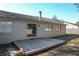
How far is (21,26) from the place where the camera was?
29.6 ft

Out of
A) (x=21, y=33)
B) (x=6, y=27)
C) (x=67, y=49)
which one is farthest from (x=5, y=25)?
(x=67, y=49)

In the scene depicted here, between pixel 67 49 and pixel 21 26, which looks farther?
pixel 21 26

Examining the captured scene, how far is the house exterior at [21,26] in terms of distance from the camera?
25.8 ft

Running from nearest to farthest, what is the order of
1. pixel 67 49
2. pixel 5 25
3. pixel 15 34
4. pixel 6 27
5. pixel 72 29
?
pixel 67 49, pixel 72 29, pixel 5 25, pixel 6 27, pixel 15 34

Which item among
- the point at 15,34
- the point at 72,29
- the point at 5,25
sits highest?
the point at 5,25

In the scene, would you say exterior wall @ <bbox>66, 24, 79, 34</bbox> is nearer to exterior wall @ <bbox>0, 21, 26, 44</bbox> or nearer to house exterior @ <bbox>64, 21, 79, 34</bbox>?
house exterior @ <bbox>64, 21, 79, 34</bbox>

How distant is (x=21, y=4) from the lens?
22.4 ft

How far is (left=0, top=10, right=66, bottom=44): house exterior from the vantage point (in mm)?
7875

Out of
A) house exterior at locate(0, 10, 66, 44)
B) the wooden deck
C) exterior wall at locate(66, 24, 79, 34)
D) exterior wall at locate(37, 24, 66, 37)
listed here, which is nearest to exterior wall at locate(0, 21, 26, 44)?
house exterior at locate(0, 10, 66, 44)

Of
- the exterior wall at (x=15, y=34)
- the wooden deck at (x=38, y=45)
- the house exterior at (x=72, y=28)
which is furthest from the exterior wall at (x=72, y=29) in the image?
the exterior wall at (x=15, y=34)

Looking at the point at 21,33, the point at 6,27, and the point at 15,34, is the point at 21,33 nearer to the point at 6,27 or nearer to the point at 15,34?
the point at 15,34

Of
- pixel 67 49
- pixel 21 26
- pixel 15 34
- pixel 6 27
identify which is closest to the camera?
pixel 67 49

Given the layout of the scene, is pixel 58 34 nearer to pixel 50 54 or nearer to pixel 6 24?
pixel 50 54

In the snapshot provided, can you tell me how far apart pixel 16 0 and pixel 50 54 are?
95.7 inches
